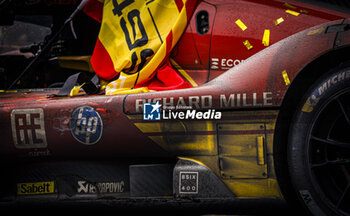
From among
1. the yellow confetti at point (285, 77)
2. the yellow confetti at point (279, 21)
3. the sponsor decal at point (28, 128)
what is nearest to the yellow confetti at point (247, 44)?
the yellow confetti at point (279, 21)

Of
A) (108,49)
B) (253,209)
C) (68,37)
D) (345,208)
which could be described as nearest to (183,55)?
(108,49)

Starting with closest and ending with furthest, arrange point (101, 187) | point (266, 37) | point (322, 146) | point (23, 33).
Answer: point (322, 146) < point (266, 37) < point (101, 187) < point (23, 33)

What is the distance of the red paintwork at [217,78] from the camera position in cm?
198

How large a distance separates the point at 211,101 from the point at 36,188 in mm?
1105

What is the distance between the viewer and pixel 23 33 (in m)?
4.35

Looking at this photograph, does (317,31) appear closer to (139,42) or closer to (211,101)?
(211,101)

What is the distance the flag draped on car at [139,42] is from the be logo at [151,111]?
196 mm

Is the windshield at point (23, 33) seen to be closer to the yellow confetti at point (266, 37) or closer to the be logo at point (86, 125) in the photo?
the be logo at point (86, 125)

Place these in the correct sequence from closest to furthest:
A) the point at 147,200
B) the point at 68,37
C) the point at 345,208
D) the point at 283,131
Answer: the point at 345,208
the point at 283,131
the point at 147,200
the point at 68,37

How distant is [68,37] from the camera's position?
4.25 m

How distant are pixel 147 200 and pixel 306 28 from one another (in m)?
1.19

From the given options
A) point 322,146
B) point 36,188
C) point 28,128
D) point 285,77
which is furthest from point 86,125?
point 322,146

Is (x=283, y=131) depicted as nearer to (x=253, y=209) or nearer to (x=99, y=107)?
(x=253, y=209)

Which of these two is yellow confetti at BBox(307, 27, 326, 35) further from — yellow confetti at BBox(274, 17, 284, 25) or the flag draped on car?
the flag draped on car
